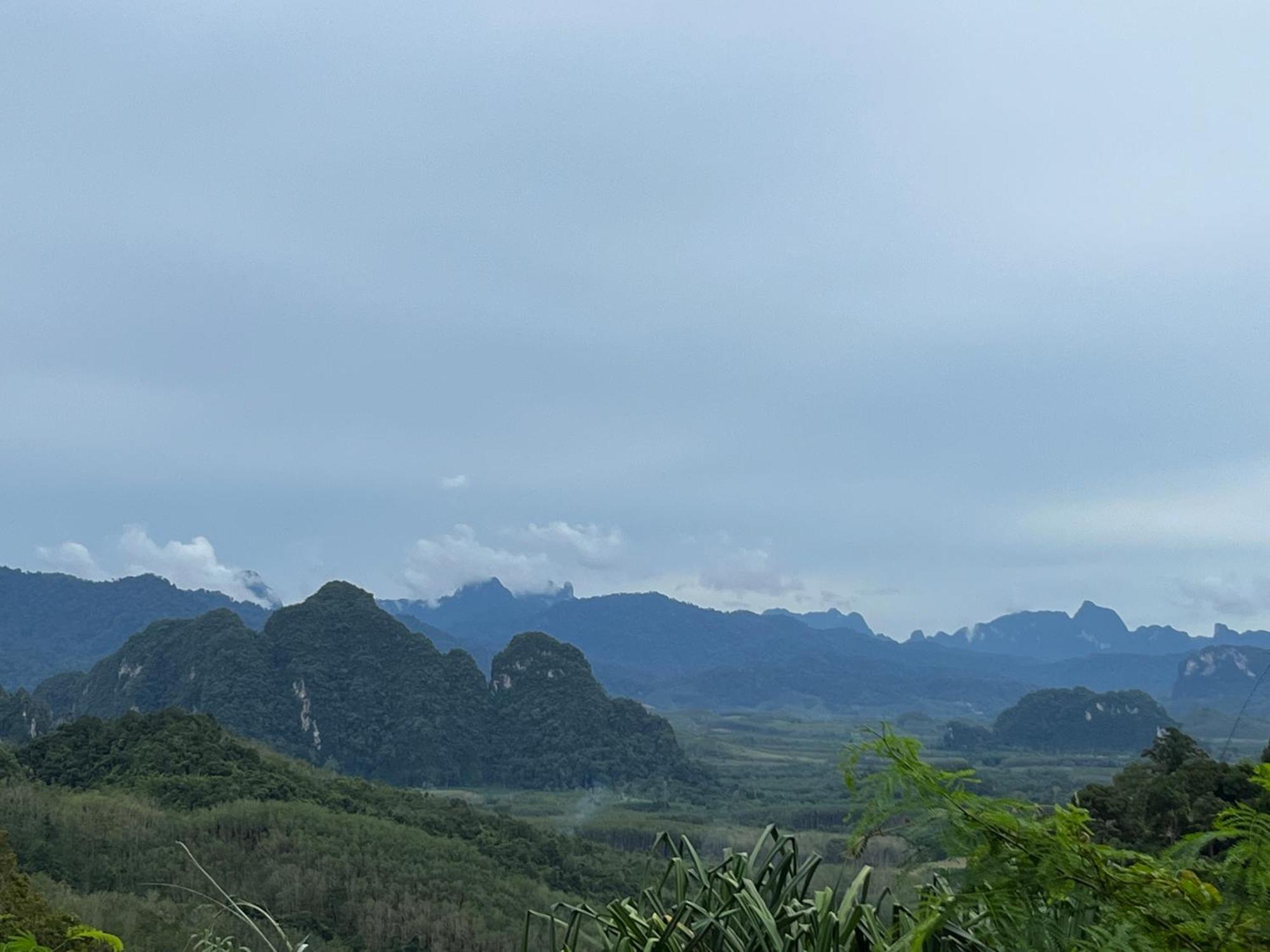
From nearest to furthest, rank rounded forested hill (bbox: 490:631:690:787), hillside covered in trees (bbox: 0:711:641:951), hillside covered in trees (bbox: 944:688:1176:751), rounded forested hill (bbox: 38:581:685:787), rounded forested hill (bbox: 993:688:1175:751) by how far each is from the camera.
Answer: hillside covered in trees (bbox: 0:711:641:951)
rounded forested hill (bbox: 38:581:685:787)
rounded forested hill (bbox: 490:631:690:787)
hillside covered in trees (bbox: 944:688:1176:751)
rounded forested hill (bbox: 993:688:1175:751)

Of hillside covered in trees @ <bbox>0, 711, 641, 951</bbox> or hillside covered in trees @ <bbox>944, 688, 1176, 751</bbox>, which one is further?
hillside covered in trees @ <bbox>944, 688, 1176, 751</bbox>

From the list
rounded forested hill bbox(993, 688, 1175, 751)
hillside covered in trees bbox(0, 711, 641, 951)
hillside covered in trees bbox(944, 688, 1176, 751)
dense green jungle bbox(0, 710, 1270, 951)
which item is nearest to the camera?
dense green jungle bbox(0, 710, 1270, 951)

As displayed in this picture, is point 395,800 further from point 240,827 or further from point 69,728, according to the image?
point 69,728

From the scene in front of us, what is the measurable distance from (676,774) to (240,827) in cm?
5966

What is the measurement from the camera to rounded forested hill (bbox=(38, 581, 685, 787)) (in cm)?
9156

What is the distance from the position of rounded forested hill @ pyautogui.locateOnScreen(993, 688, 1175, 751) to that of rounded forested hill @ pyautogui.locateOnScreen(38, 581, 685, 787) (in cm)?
5597

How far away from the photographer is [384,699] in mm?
96625

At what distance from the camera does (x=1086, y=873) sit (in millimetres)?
Answer: 878

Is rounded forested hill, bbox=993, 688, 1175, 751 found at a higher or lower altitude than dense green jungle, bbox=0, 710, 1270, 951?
lower

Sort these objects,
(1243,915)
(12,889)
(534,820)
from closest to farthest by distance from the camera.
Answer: (1243,915)
(12,889)
(534,820)

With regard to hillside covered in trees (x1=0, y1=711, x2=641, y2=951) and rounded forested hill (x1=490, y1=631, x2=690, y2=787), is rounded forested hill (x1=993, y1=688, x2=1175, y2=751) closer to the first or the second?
rounded forested hill (x1=490, y1=631, x2=690, y2=787)

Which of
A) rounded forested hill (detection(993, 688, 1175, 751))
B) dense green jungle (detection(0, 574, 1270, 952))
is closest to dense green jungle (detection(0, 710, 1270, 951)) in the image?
dense green jungle (detection(0, 574, 1270, 952))

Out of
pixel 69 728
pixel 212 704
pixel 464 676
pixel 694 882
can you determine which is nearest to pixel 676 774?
pixel 464 676

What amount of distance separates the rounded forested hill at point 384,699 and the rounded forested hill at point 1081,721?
5597cm
